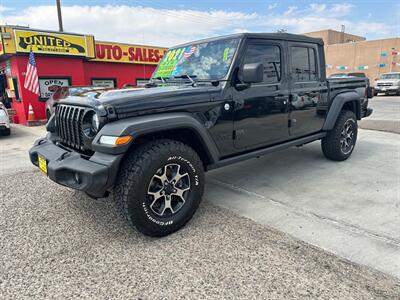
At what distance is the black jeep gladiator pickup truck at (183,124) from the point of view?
2484 mm

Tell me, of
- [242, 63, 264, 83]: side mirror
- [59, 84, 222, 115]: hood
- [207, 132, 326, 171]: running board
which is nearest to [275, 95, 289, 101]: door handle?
[207, 132, 326, 171]: running board

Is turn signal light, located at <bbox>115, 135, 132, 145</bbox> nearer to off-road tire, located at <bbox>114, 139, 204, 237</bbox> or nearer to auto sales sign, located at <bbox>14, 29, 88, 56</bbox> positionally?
off-road tire, located at <bbox>114, 139, 204, 237</bbox>

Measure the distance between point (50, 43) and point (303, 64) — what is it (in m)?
10.4

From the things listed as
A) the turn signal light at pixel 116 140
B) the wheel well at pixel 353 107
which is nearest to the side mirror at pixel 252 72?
the turn signal light at pixel 116 140

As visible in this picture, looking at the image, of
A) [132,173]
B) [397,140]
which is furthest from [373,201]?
[397,140]

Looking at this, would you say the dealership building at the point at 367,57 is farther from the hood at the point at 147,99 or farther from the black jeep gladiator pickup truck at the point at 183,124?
the hood at the point at 147,99

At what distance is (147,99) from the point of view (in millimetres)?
2646

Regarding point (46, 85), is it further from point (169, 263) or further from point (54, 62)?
point (169, 263)

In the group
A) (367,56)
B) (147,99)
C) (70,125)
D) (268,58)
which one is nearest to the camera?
(147,99)

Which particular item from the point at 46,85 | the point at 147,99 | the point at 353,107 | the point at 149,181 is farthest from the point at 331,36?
the point at 149,181

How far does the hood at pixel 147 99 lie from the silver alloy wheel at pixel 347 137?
2.82m

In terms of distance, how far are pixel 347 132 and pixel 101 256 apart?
4305mm

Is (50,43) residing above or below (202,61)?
above

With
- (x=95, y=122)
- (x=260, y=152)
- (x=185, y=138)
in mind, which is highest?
(x=95, y=122)
